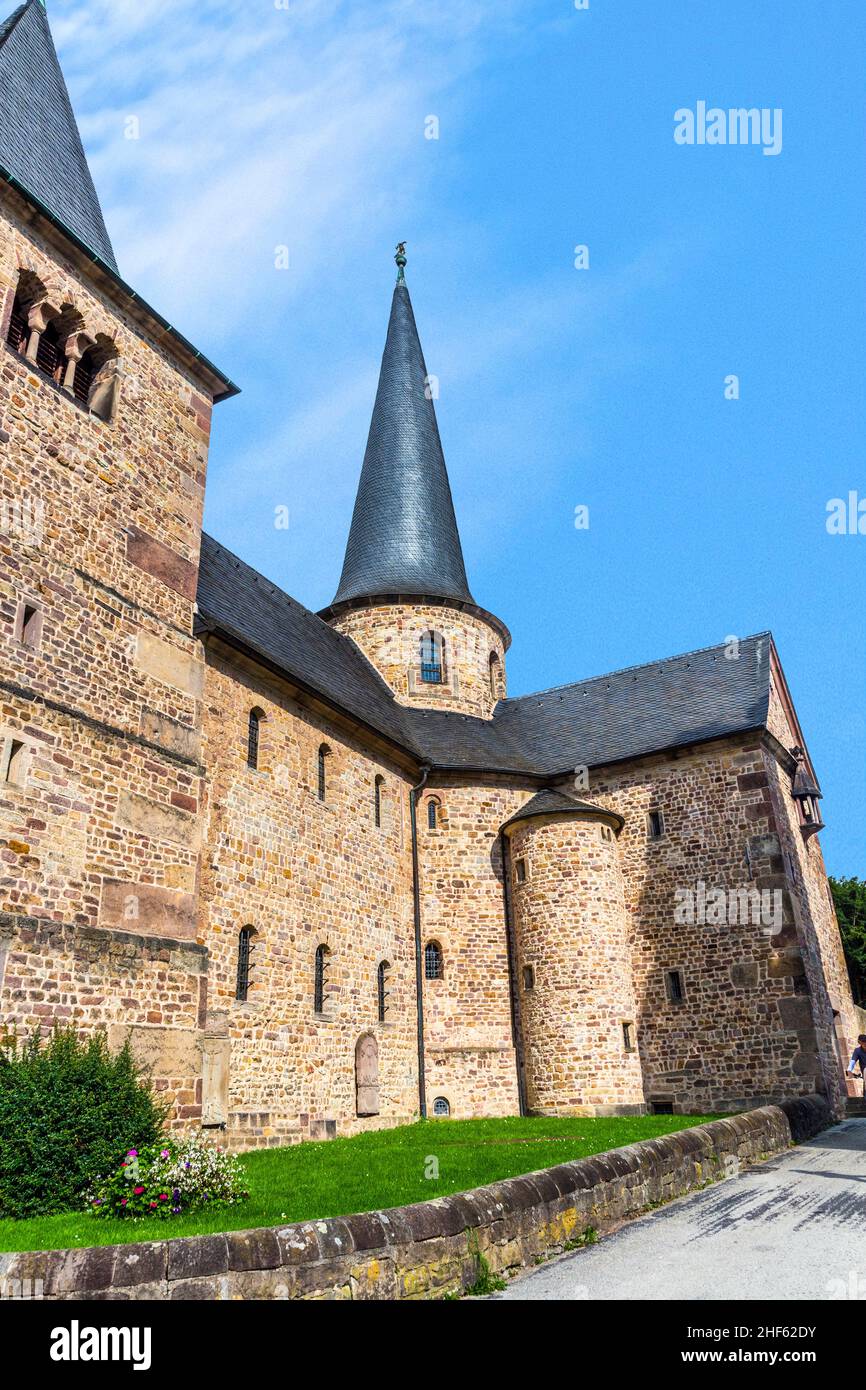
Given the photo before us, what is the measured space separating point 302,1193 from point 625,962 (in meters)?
12.5

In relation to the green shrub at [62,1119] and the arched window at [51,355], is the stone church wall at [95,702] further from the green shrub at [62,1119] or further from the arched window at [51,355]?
the green shrub at [62,1119]

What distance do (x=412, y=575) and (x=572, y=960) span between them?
465 inches

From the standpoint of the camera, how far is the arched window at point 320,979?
16.0 metres

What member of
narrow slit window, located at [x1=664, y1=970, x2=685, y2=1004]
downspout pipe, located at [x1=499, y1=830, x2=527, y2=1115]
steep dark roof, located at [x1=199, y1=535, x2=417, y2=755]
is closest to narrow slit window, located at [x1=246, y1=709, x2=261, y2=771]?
steep dark roof, located at [x1=199, y1=535, x2=417, y2=755]

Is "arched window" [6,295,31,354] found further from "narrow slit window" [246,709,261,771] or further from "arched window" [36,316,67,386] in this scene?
"narrow slit window" [246,709,261,771]

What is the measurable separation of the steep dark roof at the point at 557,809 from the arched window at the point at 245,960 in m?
7.91

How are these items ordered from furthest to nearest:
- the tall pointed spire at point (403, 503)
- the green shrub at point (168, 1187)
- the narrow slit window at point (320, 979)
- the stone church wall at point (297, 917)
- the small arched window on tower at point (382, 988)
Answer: the tall pointed spire at point (403, 503) → the small arched window on tower at point (382, 988) → the narrow slit window at point (320, 979) → the stone church wall at point (297, 917) → the green shrub at point (168, 1187)

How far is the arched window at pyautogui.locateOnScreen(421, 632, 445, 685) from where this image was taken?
82.6 feet

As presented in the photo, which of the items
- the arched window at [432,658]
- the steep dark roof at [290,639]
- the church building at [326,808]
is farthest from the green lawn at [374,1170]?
the arched window at [432,658]

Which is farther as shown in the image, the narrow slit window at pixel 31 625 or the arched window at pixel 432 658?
the arched window at pixel 432 658

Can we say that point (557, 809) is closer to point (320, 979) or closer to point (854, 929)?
point (320, 979)

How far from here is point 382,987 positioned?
18344 millimetres

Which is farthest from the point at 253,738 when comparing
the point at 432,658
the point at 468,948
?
the point at 432,658

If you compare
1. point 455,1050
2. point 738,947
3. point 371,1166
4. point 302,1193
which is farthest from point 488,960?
point 302,1193
